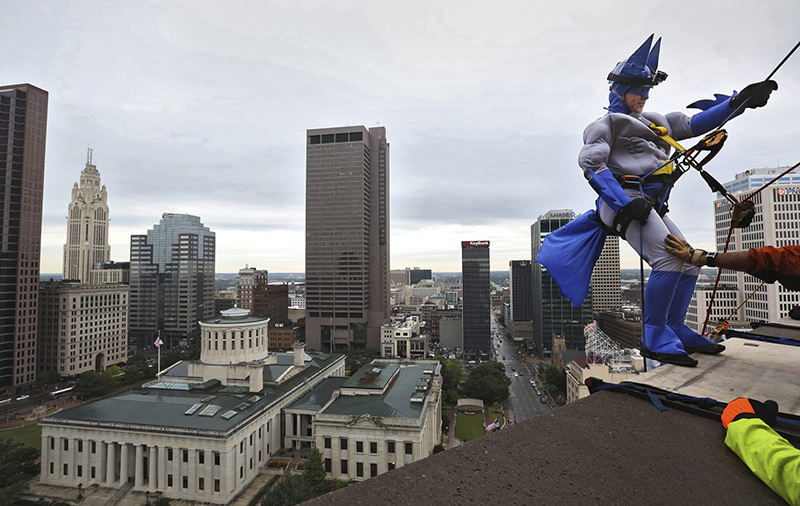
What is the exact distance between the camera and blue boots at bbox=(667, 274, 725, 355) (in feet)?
16.5

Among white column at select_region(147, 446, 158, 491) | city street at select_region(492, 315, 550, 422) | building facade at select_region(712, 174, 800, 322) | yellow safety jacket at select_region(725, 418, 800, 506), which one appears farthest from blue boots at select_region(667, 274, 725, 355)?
building facade at select_region(712, 174, 800, 322)

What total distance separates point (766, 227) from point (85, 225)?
388ft

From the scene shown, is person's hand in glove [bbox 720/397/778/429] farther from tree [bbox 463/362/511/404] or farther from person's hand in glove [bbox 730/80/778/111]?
tree [bbox 463/362/511/404]

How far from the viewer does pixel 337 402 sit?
26.8 m

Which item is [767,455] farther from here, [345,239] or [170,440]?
[345,239]

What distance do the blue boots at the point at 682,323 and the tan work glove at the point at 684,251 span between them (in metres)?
0.61

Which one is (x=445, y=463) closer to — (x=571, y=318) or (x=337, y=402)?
(x=337, y=402)

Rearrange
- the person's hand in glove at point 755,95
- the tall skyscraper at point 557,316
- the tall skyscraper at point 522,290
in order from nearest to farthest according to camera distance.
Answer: the person's hand in glove at point 755,95 < the tall skyscraper at point 557,316 < the tall skyscraper at point 522,290

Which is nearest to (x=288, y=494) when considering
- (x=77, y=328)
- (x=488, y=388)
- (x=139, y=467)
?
(x=139, y=467)

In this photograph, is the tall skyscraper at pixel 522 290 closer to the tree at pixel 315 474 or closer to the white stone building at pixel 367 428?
the white stone building at pixel 367 428

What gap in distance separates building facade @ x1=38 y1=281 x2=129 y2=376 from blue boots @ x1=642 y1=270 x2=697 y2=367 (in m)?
63.7

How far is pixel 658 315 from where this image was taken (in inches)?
207

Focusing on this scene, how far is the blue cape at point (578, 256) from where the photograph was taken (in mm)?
6035

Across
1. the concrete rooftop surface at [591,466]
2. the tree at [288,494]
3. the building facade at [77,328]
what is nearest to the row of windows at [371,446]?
the tree at [288,494]
